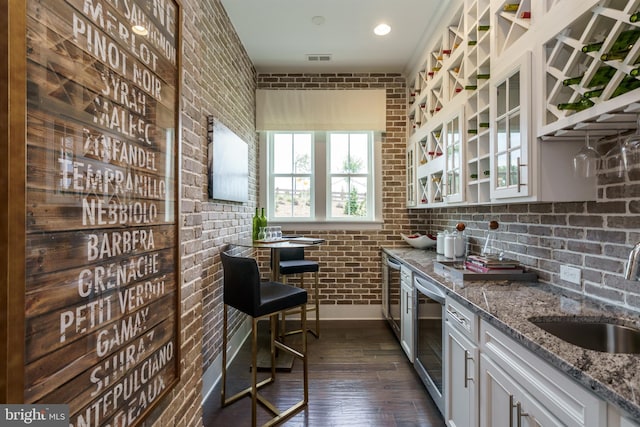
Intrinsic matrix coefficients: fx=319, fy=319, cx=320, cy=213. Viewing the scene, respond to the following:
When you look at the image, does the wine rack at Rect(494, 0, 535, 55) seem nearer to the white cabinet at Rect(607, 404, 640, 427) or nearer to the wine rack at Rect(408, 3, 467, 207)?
the wine rack at Rect(408, 3, 467, 207)

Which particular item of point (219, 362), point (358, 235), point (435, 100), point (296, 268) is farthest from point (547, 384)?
point (358, 235)

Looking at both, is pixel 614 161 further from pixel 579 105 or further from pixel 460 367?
pixel 460 367

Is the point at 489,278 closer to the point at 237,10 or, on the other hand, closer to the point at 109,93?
the point at 109,93

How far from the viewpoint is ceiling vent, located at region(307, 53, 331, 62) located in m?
3.67

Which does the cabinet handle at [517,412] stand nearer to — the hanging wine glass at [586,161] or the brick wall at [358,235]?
the hanging wine glass at [586,161]

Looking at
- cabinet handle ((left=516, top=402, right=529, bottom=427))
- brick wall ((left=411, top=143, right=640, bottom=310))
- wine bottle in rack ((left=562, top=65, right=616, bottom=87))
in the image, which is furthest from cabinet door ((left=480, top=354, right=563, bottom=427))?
wine bottle in rack ((left=562, top=65, right=616, bottom=87))

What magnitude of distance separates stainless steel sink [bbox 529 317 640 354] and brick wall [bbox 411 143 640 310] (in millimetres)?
181

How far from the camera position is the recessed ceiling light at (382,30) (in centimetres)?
309

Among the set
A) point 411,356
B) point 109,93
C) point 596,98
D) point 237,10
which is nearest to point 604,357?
point 596,98

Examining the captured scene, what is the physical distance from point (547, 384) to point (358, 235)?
121 inches

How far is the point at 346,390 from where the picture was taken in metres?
2.50

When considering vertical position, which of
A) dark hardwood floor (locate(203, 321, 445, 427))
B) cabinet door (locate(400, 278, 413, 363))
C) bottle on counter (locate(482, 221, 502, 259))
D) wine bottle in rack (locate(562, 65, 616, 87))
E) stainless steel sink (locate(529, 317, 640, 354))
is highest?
wine bottle in rack (locate(562, 65, 616, 87))

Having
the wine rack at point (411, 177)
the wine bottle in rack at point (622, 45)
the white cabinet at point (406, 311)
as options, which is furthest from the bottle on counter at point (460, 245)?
the wine bottle in rack at point (622, 45)

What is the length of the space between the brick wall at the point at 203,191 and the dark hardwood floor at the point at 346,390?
41 cm
